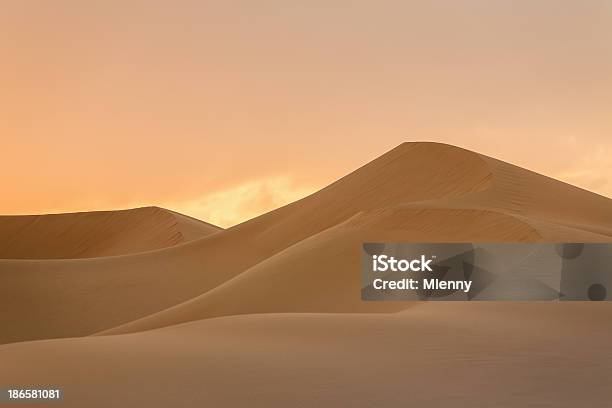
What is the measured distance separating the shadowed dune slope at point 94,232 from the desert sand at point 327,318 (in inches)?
820

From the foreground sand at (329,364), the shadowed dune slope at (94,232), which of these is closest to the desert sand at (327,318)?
the foreground sand at (329,364)

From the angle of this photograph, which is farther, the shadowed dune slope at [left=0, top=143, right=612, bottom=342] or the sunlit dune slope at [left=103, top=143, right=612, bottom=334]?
the shadowed dune slope at [left=0, top=143, right=612, bottom=342]

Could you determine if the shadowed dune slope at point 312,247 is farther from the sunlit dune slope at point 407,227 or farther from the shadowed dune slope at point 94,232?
the shadowed dune slope at point 94,232

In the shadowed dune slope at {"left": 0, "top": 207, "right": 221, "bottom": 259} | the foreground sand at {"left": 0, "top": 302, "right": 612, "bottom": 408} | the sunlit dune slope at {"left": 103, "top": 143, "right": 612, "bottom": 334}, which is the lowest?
the foreground sand at {"left": 0, "top": 302, "right": 612, "bottom": 408}

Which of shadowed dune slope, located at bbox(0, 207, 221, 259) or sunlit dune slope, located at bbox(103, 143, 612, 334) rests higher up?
shadowed dune slope, located at bbox(0, 207, 221, 259)

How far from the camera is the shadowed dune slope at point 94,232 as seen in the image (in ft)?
213

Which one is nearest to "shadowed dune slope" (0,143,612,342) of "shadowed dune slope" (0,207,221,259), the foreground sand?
the foreground sand

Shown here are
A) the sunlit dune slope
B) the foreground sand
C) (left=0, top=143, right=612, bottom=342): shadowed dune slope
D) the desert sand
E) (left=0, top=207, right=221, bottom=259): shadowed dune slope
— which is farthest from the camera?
(left=0, top=207, right=221, bottom=259): shadowed dune slope

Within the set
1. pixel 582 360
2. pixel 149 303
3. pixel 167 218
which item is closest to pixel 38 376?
pixel 582 360

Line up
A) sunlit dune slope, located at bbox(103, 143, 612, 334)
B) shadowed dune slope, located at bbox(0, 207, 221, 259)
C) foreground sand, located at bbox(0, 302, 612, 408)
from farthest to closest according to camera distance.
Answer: shadowed dune slope, located at bbox(0, 207, 221, 259)
sunlit dune slope, located at bbox(103, 143, 612, 334)
foreground sand, located at bbox(0, 302, 612, 408)

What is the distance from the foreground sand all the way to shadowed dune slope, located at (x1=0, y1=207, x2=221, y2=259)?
51187 mm

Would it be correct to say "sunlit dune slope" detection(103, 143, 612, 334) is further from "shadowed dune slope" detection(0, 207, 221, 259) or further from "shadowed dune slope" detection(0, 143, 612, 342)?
"shadowed dune slope" detection(0, 207, 221, 259)

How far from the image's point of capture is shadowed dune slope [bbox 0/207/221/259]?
64.9 m

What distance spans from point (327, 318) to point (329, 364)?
2949 mm
